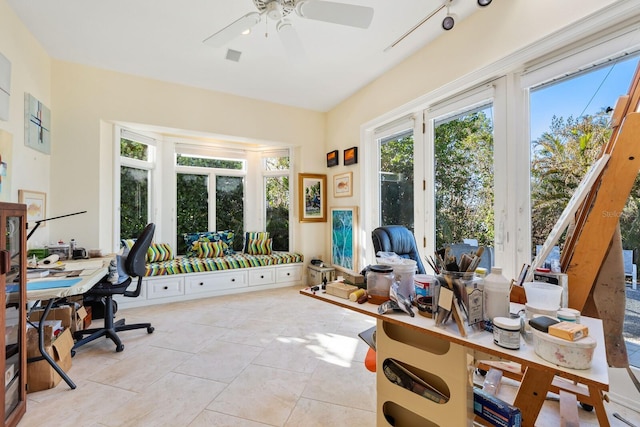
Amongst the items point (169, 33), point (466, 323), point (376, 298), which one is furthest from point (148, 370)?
point (169, 33)

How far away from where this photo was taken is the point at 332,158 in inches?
175

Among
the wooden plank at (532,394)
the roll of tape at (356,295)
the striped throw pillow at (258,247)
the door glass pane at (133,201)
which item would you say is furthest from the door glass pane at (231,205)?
the wooden plank at (532,394)

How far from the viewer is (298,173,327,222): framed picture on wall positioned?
14.9 ft

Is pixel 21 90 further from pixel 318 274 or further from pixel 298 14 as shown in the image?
pixel 318 274

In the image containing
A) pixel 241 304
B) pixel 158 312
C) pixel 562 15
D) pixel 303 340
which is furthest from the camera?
pixel 241 304

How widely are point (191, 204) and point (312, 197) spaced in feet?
6.64

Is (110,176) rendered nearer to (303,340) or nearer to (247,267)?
(247,267)

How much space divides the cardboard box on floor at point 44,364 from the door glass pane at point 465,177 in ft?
10.8

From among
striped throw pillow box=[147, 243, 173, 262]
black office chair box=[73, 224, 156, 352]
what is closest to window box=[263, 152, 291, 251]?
striped throw pillow box=[147, 243, 173, 262]

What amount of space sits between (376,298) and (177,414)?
1.42 metres

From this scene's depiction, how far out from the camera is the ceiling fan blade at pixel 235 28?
6.06 feet

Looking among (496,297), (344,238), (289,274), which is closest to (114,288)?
(289,274)

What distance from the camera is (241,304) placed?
3568 millimetres

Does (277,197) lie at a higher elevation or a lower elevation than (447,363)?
higher
